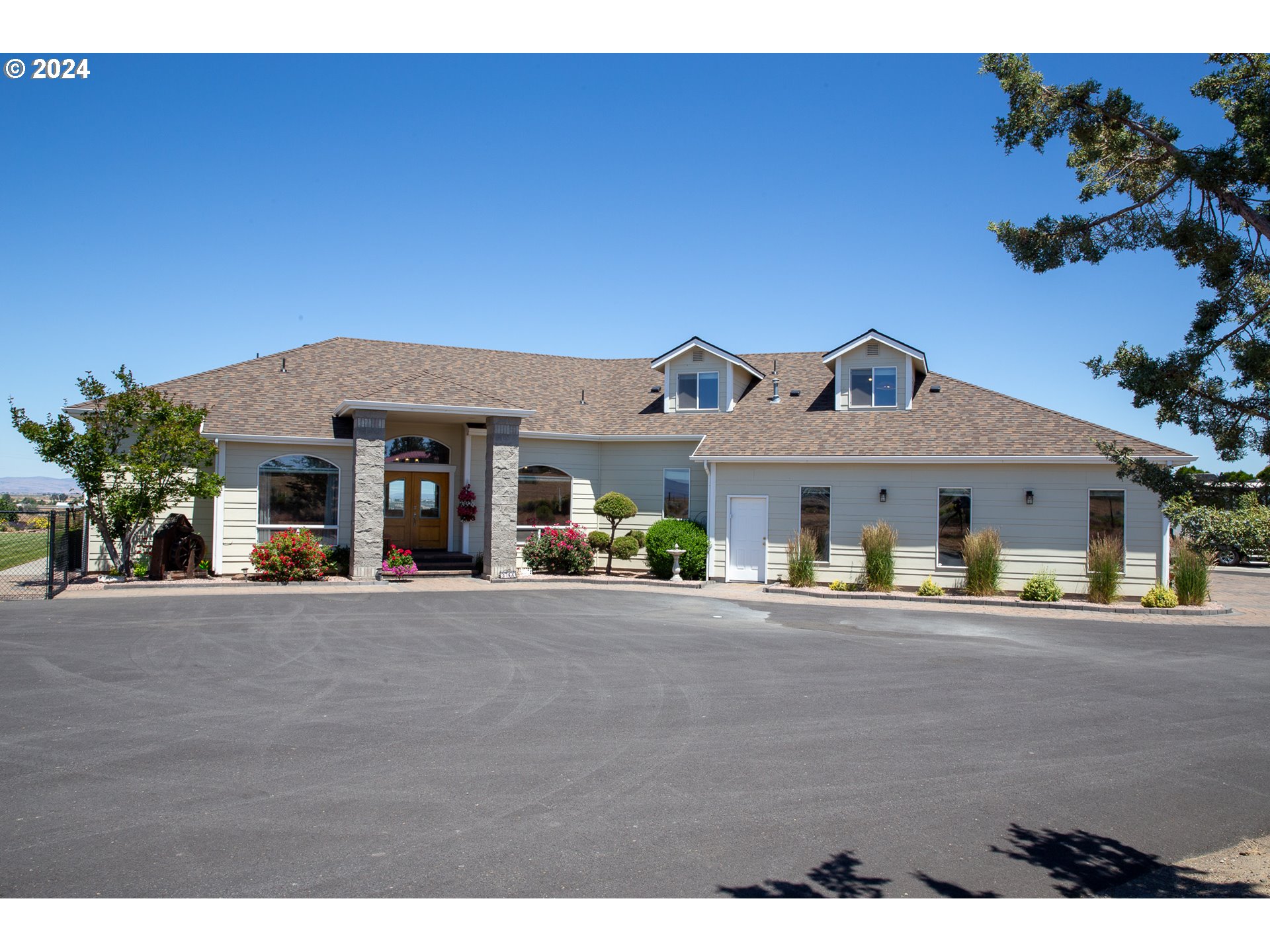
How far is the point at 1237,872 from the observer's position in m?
5.04

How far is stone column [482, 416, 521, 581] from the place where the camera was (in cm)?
2108

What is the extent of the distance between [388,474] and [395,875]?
1862 centimetres

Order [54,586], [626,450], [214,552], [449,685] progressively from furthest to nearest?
[626,450] → [214,552] → [54,586] → [449,685]

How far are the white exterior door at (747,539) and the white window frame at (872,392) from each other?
13.5 ft

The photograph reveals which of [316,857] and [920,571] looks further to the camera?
Result: [920,571]

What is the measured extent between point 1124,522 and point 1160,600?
6.97 ft

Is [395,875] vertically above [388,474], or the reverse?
[388,474]

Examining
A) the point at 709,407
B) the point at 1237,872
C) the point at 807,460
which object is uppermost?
the point at 709,407

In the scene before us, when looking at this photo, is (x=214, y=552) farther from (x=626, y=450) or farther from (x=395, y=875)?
(x=395, y=875)

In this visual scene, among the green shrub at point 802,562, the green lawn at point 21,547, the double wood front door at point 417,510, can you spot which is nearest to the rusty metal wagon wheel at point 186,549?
the double wood front door at point 417,510

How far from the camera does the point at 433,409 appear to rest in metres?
20.2

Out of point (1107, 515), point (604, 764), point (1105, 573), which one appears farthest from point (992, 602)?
point (604, 764)

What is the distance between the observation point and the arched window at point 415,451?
22453 millimetres

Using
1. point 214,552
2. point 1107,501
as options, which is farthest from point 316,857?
point 1107,501
